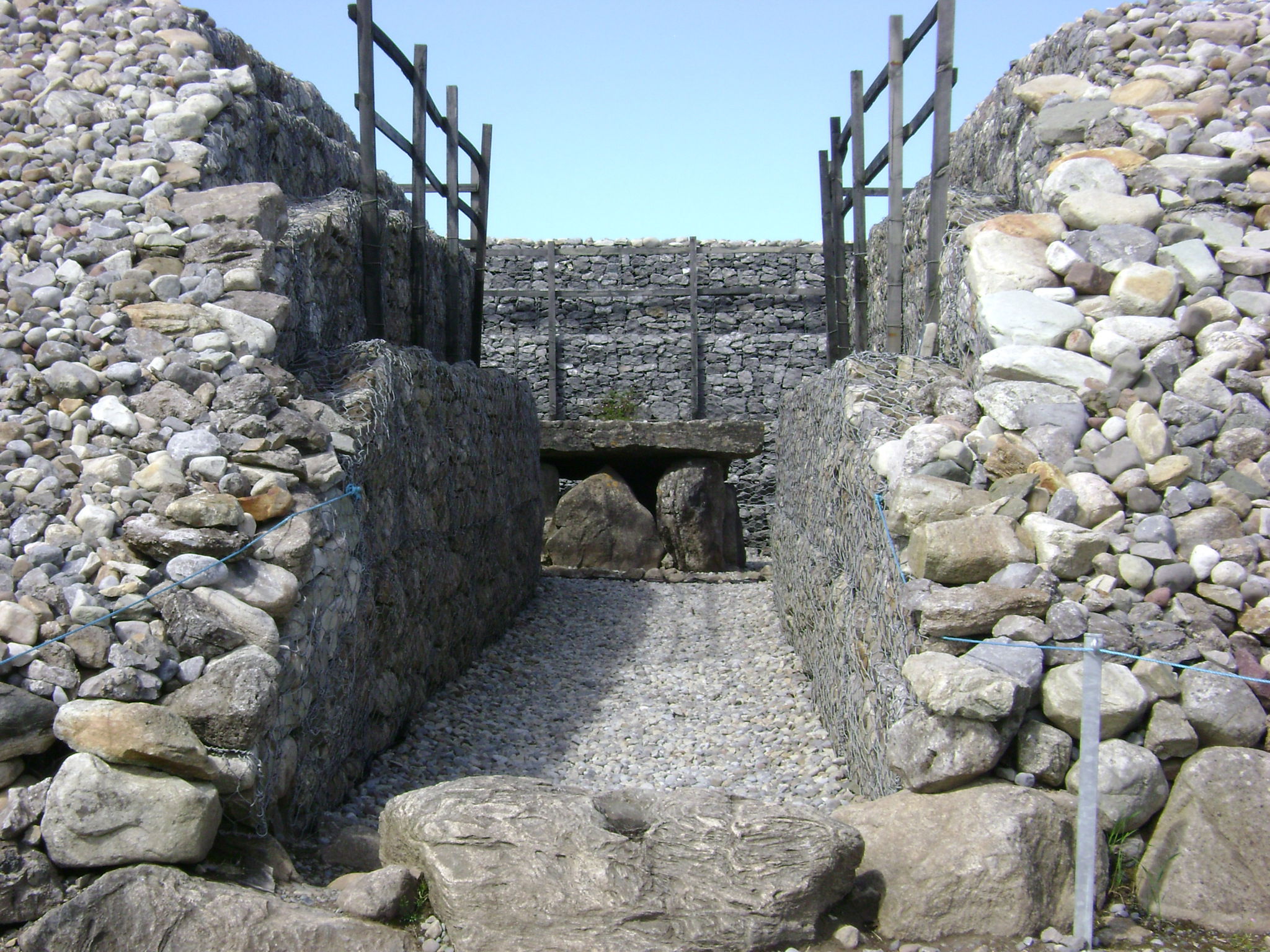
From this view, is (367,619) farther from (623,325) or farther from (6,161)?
(623,325)

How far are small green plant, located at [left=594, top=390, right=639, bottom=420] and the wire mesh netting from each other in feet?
22.6

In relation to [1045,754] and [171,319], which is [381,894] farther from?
[171,319]

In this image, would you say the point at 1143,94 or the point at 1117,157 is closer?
the point at 1117,157

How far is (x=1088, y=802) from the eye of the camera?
270 cm

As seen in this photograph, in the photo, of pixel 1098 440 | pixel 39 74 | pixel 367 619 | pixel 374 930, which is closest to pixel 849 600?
pixel 1098 440

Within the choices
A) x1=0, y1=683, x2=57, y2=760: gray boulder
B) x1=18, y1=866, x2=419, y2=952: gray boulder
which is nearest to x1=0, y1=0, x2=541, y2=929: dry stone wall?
x1=0, y1=683, x2=57, y2=760: gray boulder

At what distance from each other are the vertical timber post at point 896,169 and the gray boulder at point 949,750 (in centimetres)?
423

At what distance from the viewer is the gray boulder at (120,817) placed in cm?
274

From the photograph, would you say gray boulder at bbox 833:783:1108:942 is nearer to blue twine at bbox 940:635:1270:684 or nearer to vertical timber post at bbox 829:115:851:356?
blue twine at bbox 940:635:1270:684

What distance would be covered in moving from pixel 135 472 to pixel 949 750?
3059 mm

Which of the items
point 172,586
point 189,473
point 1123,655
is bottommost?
point 1123,655

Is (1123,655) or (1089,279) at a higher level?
(1089,279)

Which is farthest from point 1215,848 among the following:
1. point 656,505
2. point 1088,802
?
point 656,505

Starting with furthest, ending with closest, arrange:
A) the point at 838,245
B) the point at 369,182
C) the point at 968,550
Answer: the point at 838,245, the point at 369,182, the point at 968,550
